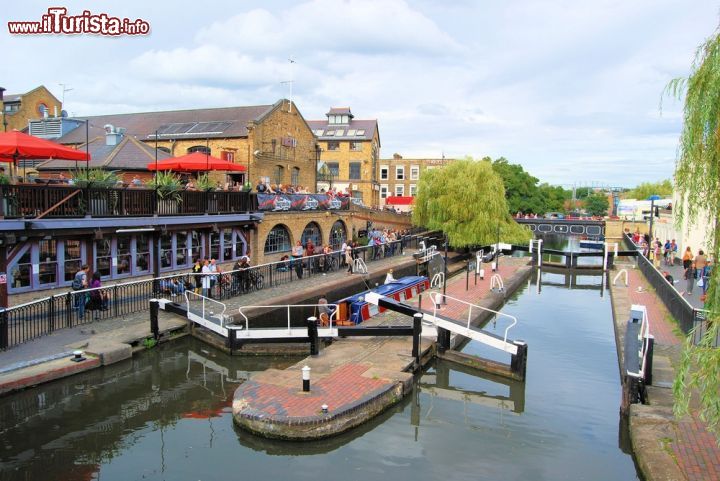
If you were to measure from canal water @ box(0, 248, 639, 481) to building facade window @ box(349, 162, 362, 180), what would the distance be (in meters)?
41.6

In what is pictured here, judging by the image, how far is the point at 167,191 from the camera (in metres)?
18.2

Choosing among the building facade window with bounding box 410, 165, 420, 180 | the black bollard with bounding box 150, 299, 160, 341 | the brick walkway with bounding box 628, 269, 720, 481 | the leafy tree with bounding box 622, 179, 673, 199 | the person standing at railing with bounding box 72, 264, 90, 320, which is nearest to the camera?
the brick walkway with bounding box 628, 269, 720, 481

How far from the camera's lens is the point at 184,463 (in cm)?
867

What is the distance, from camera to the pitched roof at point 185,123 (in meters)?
29.7

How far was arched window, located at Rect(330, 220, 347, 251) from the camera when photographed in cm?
3138

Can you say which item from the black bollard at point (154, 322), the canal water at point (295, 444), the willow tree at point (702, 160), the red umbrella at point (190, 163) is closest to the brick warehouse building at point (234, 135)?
the red umbrella at point (190, 163)

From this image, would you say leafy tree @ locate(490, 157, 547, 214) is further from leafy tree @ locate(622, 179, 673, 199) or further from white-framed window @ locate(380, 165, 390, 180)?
leafy tree @ locate(622, 179, 673, 199)

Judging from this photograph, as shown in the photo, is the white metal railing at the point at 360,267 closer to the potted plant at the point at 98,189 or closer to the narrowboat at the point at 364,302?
the narrowboat at the point at 364,302

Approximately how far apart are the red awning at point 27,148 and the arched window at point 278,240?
11.0m

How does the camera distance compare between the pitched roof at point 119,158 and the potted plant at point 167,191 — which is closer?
the potted plant at point 167,191

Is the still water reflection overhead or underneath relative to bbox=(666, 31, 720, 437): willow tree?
underneath

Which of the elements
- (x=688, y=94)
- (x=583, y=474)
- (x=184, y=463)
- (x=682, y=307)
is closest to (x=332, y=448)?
(x=184, y=463)

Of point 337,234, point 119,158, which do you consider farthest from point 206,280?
point 337,234

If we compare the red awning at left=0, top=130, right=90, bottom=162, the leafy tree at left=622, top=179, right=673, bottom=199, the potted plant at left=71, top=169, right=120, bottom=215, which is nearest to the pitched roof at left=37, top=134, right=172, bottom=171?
the potted plant at left=71, top=169, right=120, bottom=215
